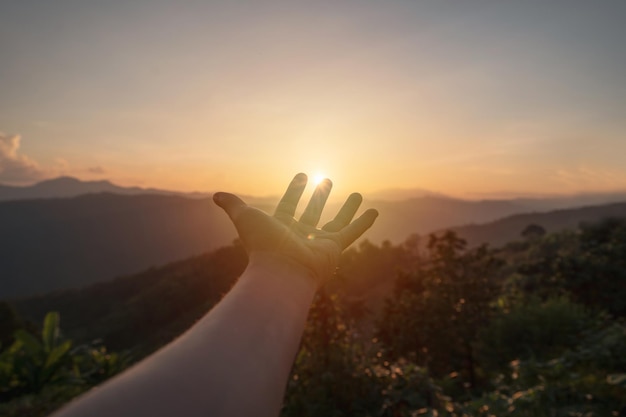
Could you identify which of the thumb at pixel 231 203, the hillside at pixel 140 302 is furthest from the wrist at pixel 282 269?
the hillside at pixel 140 302

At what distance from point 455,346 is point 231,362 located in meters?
14.9

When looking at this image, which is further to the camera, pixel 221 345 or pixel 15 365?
pixel 15 365

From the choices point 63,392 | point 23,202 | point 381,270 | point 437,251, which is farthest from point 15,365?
point 23,202

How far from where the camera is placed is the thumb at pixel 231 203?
4.78 ft

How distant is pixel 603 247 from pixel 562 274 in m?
2.18

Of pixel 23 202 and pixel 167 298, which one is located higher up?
pixel 23 202

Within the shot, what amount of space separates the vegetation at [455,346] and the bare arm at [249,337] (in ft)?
2.91

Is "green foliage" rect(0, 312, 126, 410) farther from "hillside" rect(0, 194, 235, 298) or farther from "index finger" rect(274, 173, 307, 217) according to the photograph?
"hillside" rect(0, 194, 235, 298)

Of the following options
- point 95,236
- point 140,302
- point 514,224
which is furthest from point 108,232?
point 514,224

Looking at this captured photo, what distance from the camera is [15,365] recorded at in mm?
7016

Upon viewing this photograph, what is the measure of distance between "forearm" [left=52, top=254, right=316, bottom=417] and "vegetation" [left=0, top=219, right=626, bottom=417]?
0.98 m

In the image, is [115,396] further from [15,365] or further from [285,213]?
[15,365]

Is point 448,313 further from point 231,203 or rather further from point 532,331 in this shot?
point 231,203

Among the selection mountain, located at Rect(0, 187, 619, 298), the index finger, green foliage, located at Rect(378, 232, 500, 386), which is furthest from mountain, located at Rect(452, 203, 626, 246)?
the index finger
